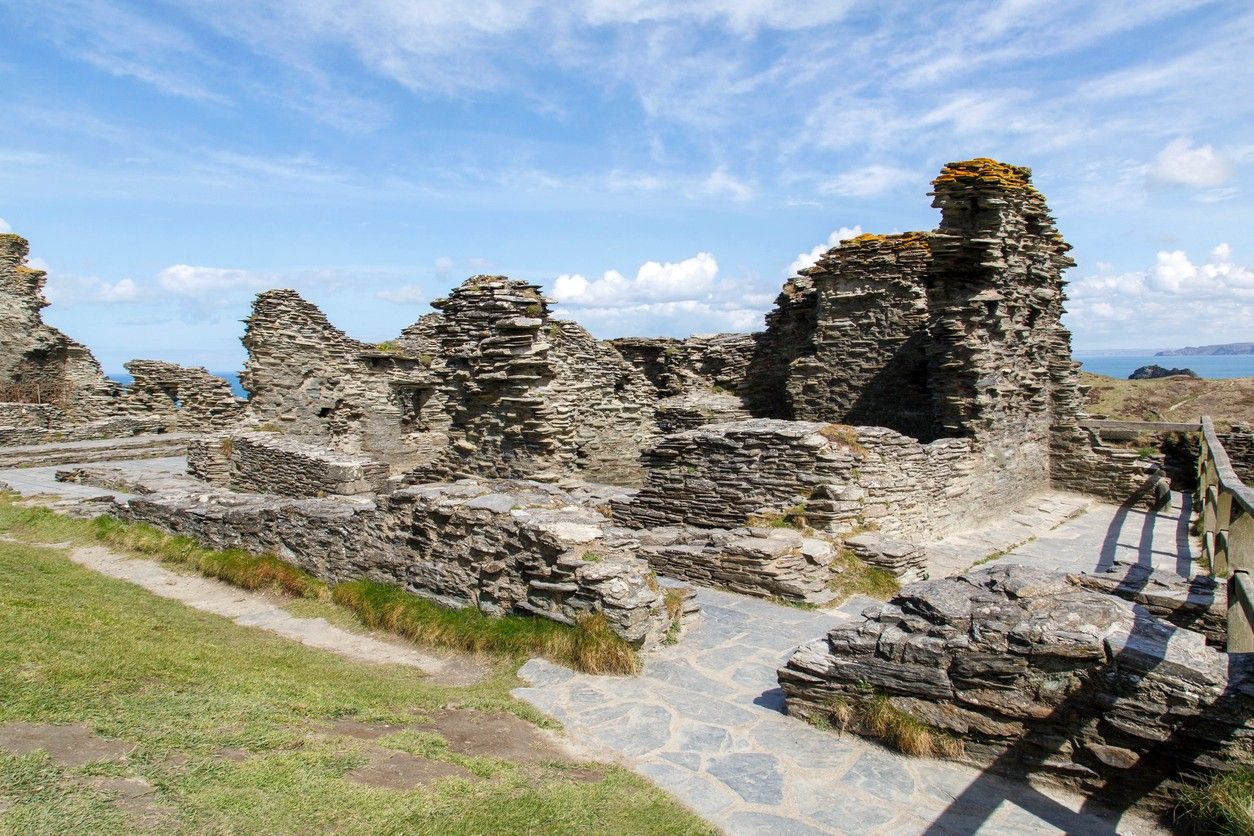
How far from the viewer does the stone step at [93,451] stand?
76.3 feet

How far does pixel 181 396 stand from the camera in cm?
2942

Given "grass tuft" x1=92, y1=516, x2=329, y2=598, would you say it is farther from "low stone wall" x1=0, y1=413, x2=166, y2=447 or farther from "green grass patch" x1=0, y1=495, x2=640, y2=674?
"low stone wall" x1=0, y1=413, x2=166, y2=447

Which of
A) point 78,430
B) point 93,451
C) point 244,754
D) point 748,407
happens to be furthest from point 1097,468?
point 78,430

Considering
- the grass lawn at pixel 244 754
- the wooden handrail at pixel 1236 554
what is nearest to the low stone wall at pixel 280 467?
the grass lawn at pixel 244 754

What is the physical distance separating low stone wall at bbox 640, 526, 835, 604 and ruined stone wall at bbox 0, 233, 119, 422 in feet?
91.1

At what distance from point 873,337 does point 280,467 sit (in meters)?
14.0

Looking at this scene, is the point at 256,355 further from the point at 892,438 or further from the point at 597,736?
the point at 597,736

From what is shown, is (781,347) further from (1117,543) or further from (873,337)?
(1117,543)

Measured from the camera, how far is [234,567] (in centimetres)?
1100

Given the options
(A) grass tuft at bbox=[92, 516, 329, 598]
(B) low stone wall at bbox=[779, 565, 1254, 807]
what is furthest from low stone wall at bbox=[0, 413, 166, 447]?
(B) low stone wall at bbox=[779, 565, 1254, 807]

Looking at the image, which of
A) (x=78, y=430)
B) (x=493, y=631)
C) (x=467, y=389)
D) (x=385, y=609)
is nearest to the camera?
(x=493, y=631)

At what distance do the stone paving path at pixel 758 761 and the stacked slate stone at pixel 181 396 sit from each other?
2649 cm

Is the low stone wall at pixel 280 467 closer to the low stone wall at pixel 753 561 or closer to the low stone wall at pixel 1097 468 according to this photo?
the low stone wall at pixel 753 561

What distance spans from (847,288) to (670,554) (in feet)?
32.3
